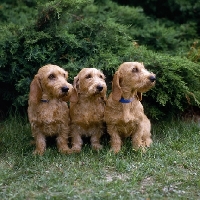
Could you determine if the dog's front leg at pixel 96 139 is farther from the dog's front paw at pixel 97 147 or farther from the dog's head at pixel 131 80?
the dog's head at pixel 131 80

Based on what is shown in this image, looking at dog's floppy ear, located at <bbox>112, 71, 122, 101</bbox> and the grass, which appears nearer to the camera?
the grass

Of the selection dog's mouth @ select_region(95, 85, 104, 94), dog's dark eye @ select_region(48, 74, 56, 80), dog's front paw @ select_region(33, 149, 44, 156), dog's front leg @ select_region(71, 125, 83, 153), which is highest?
dog's dark eye @ select_region(48, 74, 56, 80)

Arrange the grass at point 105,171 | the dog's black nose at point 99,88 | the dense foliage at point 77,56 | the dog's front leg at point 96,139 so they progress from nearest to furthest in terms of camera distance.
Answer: the grass at point 105,171 → the dog's black nose at point 99,88 → the dog's front leg at point 96,139 → the dense foliage at point 77,56

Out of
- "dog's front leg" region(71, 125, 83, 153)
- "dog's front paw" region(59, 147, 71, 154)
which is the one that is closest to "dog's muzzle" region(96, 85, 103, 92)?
"dog's front leg" region(71, 125, 83, 153)

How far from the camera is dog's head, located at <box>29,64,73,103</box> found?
627 centimetres

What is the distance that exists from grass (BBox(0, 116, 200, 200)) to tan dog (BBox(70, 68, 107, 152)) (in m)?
0.20

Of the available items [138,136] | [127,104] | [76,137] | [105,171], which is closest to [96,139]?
[76,137]

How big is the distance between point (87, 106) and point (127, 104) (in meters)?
0.57

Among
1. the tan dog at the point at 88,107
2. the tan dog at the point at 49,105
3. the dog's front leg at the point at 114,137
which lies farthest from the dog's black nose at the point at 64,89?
the dog's front leg at the point at 114,137

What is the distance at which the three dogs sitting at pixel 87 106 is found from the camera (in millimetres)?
6309

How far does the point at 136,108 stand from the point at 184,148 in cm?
94

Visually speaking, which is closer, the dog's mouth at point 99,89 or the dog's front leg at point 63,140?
the dog's mouth at point 99,89

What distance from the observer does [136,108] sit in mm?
6484

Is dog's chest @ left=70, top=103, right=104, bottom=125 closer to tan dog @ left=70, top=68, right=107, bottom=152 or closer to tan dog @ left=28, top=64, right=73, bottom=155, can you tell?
tan dog @ left=70, top=68, right=107, bottom=152
